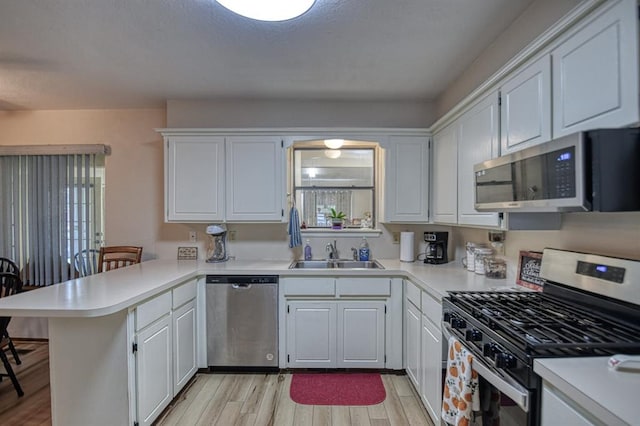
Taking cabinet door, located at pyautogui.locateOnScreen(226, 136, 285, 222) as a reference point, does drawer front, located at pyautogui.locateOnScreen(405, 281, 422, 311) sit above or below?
below

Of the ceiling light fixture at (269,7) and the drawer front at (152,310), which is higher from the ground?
the ceiling light fixture at (269,7)

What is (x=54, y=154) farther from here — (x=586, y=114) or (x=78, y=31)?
(x=586, y=114)

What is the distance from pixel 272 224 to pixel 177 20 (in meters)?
1.88

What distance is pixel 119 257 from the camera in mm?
3318

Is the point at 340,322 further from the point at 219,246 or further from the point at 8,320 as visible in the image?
the point at 8,320

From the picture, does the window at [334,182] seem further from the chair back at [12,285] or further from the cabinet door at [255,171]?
the chair back at [12,285]

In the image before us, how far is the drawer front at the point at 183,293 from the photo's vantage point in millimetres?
2295

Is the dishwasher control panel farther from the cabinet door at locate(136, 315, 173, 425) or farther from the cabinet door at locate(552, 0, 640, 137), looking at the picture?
the cabinet door at locate(552, 0, 640, 137)

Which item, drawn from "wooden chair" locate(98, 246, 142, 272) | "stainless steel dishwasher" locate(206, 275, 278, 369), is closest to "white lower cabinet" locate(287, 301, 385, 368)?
"stainless steel dishwasher" locate(206, 275, 278, 369)

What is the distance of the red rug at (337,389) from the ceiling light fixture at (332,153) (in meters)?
2.09

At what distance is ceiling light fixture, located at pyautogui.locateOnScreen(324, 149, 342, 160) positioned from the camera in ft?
11.3

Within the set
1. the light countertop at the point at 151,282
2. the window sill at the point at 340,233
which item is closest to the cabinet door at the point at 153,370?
the light countertop at the point at 151,282

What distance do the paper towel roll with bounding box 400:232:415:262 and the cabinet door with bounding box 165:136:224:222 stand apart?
5.58 ft

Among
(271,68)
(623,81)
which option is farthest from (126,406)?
(623,81)
